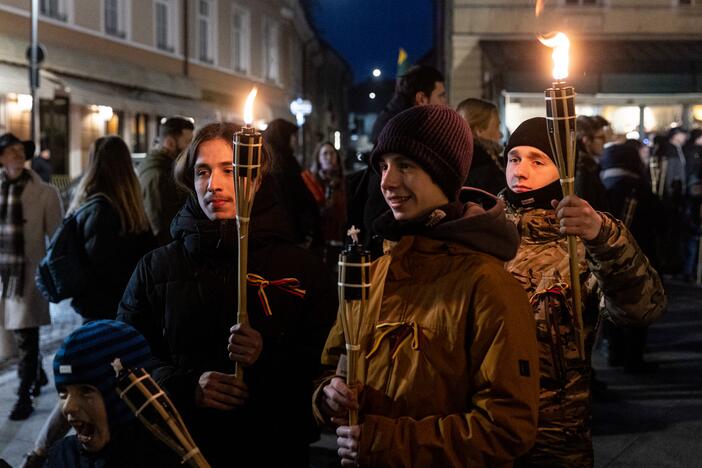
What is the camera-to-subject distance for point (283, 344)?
10.1 feet

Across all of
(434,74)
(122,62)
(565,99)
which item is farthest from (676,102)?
(565,99)

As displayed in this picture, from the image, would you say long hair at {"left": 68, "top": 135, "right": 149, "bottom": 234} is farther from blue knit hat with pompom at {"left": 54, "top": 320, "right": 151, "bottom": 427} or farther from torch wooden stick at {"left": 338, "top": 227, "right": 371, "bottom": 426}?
torch wooden stick at {"left": 338, "top": 227, "right": 371, "bottom": 426}

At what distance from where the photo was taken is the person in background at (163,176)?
6406 millimetres

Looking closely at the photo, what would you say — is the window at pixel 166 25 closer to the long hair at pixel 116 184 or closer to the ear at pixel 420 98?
the long hair at pixel 116 184

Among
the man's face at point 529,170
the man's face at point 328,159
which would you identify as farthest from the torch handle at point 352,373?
the man's face at point 328,159

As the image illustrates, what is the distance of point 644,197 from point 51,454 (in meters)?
6.63

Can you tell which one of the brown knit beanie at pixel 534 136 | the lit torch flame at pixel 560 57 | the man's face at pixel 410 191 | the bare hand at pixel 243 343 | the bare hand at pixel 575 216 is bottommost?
the bare hand at pixel 243 343

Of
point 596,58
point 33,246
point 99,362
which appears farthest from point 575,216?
point 596,58

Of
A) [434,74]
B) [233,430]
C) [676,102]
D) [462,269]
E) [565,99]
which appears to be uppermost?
[676,102]

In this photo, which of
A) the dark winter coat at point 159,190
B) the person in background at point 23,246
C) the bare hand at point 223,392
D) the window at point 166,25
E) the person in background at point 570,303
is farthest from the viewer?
the window at point 166,25

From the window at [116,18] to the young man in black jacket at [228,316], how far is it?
22.4 meters

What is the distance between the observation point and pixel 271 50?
38375 mm

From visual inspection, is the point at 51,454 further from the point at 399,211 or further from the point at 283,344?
the point at 399,211

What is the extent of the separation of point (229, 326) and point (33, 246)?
4212mm
